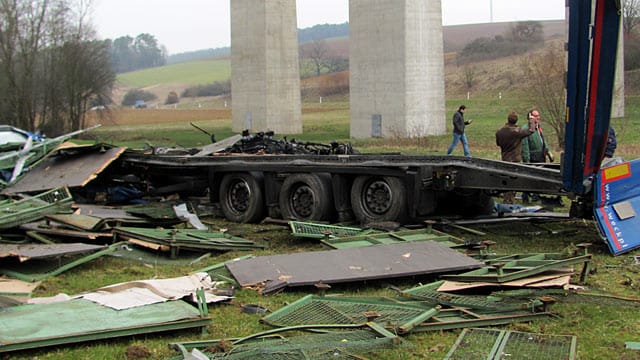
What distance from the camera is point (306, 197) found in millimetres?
12430

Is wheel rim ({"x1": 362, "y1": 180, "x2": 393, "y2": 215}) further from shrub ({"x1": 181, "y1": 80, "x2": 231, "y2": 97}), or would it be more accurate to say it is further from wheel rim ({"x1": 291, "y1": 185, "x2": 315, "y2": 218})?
shrub ({"x1": 181, "y1": 80, "x2": 231, "y2": 97})

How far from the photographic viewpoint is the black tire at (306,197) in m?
12.0

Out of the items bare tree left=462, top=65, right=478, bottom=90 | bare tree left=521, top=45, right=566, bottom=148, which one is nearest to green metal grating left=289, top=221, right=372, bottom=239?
bare tree left=521, top=45, right=566, bottom=148

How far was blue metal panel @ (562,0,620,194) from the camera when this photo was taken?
9.04 m

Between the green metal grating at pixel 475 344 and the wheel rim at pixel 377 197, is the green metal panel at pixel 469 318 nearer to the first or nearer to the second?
the green metal grating at pixel 475 344

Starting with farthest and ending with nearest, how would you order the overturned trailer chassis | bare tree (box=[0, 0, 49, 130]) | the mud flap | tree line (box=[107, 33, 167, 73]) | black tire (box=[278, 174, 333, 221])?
tree line (box=[107, 33, 167, 73])
bare tree (box=[0, 0, 49, 130])
black tire (box=[278, 174, 333, 221])
the overturned trailer chassis
the mud flap

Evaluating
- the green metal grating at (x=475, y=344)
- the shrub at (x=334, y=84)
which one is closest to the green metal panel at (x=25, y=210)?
the green metal grating at (x=475, y=344)

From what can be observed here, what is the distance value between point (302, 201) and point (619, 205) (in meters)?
4.69

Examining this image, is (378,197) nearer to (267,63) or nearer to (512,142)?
(512,142)

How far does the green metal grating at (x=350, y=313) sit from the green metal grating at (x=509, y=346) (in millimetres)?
451

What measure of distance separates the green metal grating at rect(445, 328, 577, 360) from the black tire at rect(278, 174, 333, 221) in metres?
5.79

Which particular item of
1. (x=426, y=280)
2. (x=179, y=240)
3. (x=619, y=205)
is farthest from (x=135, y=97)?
(x=426, y=280)

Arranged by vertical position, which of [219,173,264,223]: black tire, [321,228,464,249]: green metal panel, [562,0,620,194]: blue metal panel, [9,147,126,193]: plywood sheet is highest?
[562,0,620,194]: blue metal panel

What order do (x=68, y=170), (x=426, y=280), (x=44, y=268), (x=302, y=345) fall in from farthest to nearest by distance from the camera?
(x=68, y=170)
(x=44, y=268)
(x=426, y=280)
(x=302, y=345)
